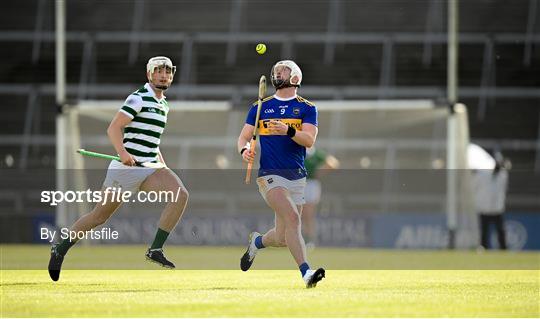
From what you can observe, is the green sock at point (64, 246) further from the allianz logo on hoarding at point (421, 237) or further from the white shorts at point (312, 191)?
the allianz logo on hoarding at point (421, 237)

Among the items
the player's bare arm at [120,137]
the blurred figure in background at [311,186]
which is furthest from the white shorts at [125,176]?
the blurred figure in background at [311,186]

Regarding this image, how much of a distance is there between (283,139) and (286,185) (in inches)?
16.2

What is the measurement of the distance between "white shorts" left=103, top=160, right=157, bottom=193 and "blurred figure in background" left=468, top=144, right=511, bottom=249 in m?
13.9

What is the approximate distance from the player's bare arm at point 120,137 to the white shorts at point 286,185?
1181 millimetres

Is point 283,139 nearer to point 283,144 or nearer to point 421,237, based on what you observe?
point 283,144

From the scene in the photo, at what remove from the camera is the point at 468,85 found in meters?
30.6

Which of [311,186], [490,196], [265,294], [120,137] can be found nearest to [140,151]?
[120,137]

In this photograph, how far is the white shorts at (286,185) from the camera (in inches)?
430

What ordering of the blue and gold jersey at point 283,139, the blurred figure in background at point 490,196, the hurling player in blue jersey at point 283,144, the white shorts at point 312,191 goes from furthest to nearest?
1. the blurred figure in background at point 490,196
2. the white shorts at point 312,191
3. the blue and gold jersey at point 283,139
4. the hurling player in blue jersey at point 283,144

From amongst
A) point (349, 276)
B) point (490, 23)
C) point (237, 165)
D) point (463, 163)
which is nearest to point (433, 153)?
point (463, 163)

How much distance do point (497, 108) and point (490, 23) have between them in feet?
9.88

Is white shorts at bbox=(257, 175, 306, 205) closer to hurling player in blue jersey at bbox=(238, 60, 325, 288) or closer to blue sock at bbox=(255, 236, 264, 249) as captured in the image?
hurling player in blue jersey at bbox=(238, 60, 325, 288)

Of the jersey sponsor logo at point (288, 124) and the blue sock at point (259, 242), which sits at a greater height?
the jersey sponsor logo at point (288, 124)

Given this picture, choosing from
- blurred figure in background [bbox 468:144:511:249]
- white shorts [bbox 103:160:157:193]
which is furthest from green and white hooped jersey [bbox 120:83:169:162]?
blurred figure in background [bbox 468:144:511:249]
